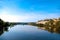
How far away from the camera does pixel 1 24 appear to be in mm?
69000

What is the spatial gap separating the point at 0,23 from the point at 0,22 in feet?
1.72

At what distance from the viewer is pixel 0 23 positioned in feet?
222

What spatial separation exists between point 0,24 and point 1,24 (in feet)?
3.99

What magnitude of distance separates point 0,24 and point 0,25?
1021 millimetres

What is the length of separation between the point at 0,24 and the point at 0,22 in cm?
105

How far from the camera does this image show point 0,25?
66938 mm

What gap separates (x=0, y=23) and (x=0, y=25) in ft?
4.43

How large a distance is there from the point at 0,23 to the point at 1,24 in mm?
1341

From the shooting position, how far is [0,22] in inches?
2670

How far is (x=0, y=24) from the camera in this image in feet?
222

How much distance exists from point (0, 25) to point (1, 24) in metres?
2.11
